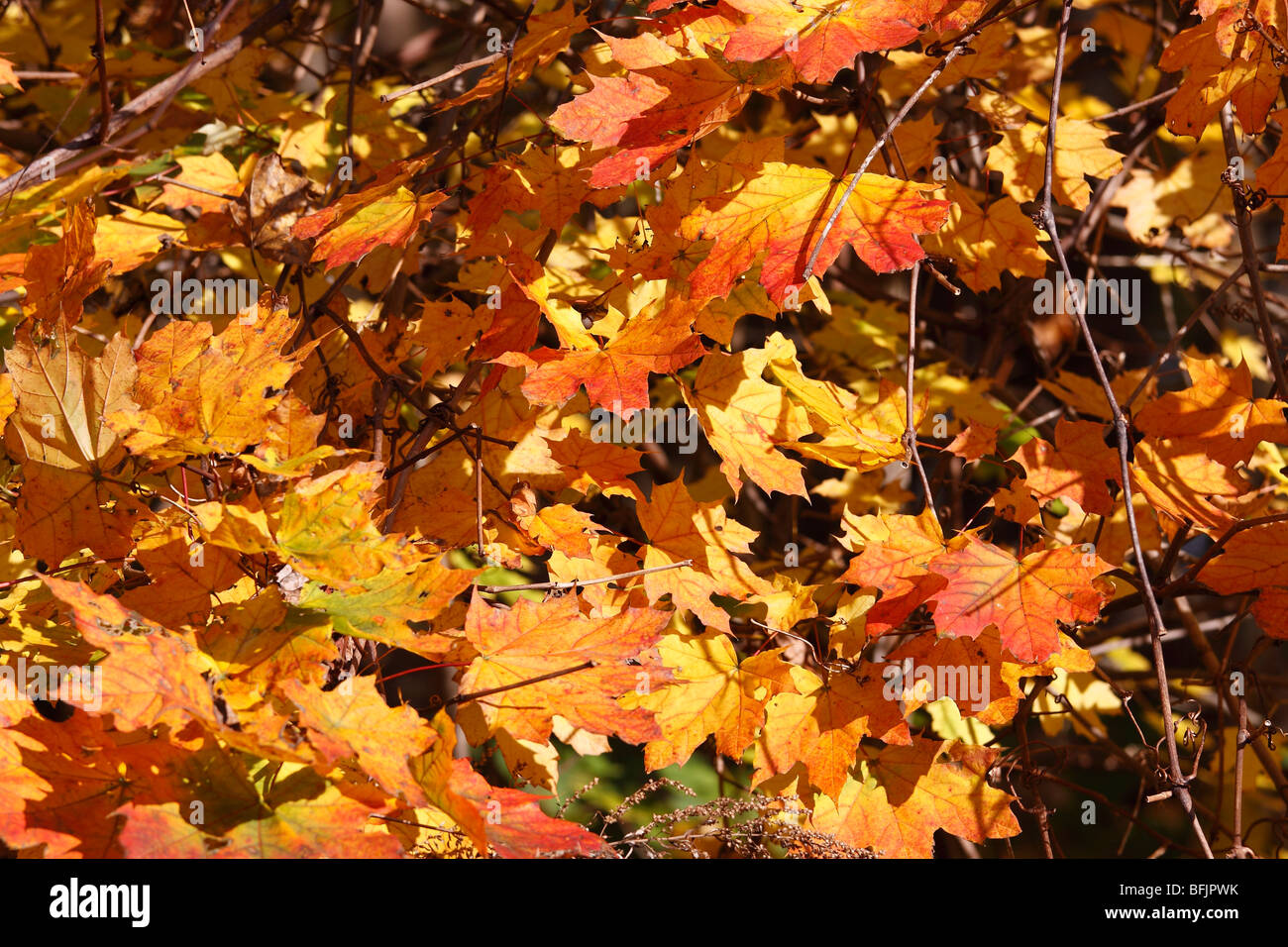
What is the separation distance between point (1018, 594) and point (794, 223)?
0.57m

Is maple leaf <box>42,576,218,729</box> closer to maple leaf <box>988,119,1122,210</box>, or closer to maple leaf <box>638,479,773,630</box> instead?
maple leaf <box>638,479,773,630</box>

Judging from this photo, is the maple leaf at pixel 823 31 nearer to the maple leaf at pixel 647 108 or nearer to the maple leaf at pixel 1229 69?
the maple leaf at pixel 647 108

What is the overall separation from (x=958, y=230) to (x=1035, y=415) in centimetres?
95

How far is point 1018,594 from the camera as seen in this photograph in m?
1.33

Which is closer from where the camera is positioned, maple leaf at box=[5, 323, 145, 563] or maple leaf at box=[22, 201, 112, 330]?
maple leaf at box=[5, 323, 145, 563]

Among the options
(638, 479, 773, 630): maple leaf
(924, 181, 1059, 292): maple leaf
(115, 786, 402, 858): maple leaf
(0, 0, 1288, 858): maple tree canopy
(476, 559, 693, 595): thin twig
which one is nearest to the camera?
(115, 786, 402, 858): maple leaf

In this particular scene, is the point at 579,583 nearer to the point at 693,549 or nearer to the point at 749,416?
the point at 693,549

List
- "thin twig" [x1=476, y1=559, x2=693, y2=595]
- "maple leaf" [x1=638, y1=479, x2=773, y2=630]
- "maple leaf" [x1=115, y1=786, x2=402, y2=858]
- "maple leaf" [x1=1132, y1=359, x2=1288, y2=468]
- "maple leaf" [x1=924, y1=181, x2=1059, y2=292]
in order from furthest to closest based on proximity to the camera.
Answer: "maple leaf" [x1=924, y1=181, x2=1059, y2=292], "maple leaf" [x1=1132, y1=359, x2=1288, y2=468], "maple leaf" [x1=638, y1=479, x2=773, y2=630], "thin twig" [x1=476, y1=559, x2=693, y2=595], "maple leaf" [x1=115, y1=786, x2=402, y2=858]

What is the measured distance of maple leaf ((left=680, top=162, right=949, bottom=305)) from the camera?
125 centimetres

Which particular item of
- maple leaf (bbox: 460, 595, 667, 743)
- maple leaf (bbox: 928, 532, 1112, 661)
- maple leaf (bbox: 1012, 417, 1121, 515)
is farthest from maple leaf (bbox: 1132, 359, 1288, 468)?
maple leaf (bbox: 460, 595, 667, 743)

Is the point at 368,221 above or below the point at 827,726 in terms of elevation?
above

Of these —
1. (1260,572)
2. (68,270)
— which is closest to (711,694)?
(1260,572)

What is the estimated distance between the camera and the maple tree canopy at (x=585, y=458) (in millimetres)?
1074
